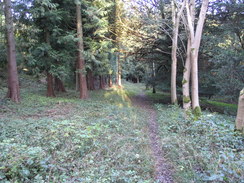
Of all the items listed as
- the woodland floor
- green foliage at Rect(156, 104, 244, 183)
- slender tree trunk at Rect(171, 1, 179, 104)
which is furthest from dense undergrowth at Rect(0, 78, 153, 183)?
slender tree trunk at Rect(171, 1, 179, 104)

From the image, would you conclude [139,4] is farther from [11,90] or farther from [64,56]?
[11,90]

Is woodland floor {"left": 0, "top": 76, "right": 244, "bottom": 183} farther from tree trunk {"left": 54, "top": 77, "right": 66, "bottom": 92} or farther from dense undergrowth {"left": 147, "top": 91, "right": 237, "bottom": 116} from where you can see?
tree trunk {"left": 54, "top": 77, "right": 66, "bottom": 92}

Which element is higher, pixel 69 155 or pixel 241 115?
pixel 241 115

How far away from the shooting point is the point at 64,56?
42.1 ft

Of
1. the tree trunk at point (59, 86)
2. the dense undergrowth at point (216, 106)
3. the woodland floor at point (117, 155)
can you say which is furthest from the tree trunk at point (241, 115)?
the tree trunk at point (59, 86)

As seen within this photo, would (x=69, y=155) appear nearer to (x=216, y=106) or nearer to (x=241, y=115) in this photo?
(x=241, y=115)

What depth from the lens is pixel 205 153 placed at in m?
4.50

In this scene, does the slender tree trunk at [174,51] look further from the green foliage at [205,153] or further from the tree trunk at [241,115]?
the tree trunk at [241,115]

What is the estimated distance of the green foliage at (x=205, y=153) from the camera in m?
3.51

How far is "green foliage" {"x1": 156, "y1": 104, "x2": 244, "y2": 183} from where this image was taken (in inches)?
138

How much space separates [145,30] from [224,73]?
651cm

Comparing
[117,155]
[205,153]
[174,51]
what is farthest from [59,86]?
[205,153]

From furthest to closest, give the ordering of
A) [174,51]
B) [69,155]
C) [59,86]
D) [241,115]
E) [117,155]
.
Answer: [59,86], [174,51], [241,115], [117,155], [69,155]

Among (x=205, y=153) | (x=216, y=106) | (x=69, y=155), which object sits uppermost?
(x=69, y=155)
